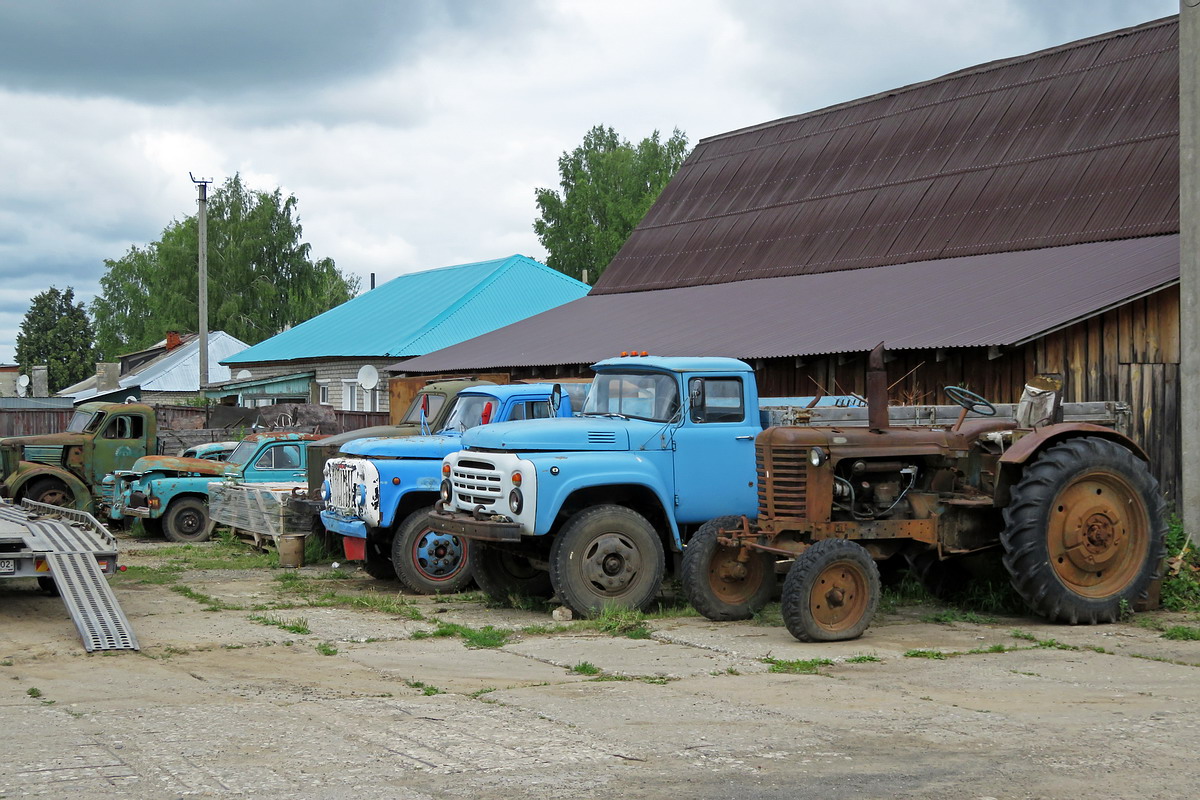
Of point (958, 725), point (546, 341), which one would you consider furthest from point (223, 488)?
point (958, 725)

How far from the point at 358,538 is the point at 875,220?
1254 cm

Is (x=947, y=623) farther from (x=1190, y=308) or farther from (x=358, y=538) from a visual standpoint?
(x=358, y=538)

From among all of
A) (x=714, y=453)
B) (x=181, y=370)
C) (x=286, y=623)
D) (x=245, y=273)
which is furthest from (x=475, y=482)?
(x=245, y=273)

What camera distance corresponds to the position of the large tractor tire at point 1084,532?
1084 centimetres

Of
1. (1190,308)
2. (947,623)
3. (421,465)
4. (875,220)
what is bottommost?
(947,623)

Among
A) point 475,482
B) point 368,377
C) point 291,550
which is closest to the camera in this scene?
point 475,482

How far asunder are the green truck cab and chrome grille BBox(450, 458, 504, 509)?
1118cm

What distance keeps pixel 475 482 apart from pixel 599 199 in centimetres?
5259

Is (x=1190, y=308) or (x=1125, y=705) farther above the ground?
(x=1190, y=308)

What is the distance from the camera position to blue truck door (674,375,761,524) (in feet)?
39.7

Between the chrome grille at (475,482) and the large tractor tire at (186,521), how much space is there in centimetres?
913

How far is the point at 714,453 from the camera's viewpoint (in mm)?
12156

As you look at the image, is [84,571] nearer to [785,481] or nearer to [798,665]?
[785,481]

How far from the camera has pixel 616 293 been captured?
27.9 meters
